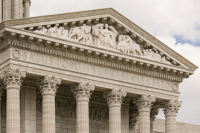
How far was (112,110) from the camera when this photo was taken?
51.1 metres

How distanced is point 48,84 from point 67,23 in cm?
455

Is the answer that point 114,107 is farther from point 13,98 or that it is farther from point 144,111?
point 13,98

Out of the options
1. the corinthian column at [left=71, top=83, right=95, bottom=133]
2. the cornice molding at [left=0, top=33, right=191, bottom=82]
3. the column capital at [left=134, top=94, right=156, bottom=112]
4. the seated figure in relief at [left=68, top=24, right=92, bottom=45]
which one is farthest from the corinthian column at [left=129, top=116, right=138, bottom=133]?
the seated figure in relief at [left=68, top=24, right=92, bottom=45]

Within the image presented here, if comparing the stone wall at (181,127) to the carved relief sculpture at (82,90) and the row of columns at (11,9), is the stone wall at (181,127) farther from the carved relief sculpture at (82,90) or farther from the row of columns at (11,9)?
the row of columns at (11,9)

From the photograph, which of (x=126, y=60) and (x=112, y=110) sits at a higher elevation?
(x=126, y=60)

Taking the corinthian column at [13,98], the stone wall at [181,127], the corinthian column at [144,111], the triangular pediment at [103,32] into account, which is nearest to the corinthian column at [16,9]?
the stone wall at [181,127]

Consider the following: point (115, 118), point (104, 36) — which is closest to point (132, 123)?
point (115, 118)

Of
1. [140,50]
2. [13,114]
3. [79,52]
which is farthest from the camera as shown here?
[140,50]

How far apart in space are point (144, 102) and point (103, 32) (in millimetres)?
6026

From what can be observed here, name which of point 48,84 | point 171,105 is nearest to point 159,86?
point 171,105

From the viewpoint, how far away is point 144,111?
2071 inches

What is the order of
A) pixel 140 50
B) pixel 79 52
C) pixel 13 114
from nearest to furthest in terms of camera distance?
pixel 13 114 < pixel 79 52 < pixel 140 50

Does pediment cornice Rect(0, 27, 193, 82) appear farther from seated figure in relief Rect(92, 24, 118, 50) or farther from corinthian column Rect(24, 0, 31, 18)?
corinthian column Rect(24, 0, 31, 18)

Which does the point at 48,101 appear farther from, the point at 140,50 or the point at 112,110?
the point at 140,50
